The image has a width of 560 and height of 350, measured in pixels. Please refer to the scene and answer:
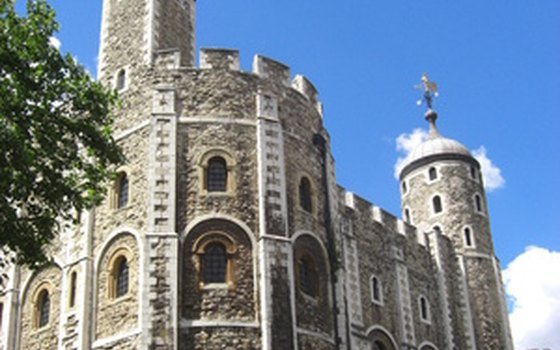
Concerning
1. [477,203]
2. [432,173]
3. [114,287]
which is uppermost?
[432,173]

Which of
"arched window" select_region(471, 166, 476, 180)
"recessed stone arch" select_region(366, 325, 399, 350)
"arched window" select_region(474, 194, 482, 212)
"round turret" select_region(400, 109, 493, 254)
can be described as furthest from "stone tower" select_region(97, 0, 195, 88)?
"arched window" select_region(471, 166, 476, 180)

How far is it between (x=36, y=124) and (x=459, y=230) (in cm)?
2406

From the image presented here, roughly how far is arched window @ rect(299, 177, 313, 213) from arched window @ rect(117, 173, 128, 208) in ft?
15.6

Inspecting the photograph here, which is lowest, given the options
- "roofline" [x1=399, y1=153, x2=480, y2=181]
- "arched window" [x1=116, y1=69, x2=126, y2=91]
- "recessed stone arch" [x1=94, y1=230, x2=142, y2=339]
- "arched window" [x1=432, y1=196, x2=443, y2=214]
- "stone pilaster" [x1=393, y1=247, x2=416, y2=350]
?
"recessed stone arch" [x1=94, y1=230, x2=142, y2=339]

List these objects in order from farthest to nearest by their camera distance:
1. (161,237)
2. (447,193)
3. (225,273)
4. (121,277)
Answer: (447,193), (121,277), (225,273), (161,237)

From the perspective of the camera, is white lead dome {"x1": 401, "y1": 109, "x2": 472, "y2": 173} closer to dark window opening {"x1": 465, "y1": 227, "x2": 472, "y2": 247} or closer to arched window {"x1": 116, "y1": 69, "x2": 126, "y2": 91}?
dark window opening {"x1": 465, "y1": 227, "x2": 472, "y2": 247}

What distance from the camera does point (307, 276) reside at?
2336cm

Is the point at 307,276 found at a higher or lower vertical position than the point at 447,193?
lower

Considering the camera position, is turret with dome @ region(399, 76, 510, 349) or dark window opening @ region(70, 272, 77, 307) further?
turret with dome @ region(399, 76, 510, 349)

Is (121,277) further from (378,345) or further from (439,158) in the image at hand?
(439,158)

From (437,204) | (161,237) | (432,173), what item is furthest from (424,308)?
(161,237)

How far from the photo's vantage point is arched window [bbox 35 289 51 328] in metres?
23.6

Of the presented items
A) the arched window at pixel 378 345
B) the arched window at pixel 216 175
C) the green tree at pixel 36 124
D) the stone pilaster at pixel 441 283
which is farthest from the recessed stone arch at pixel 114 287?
the stone pilaster at pixel 441 283

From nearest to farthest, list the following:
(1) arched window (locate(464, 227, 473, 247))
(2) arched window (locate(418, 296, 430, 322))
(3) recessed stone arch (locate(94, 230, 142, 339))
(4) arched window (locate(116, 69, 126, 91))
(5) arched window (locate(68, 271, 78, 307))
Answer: (3) recessed stone arch (locate(94, 230, 142, 339)) < (5) arched window (locate(68, 271, 78, 307)) < (4) arched window (locate(116, 69, 126, 91)) < (2) arched window (locate(418, 296, 430, 322)) < (1) arched window (locate(464, 227, 473, 247))
